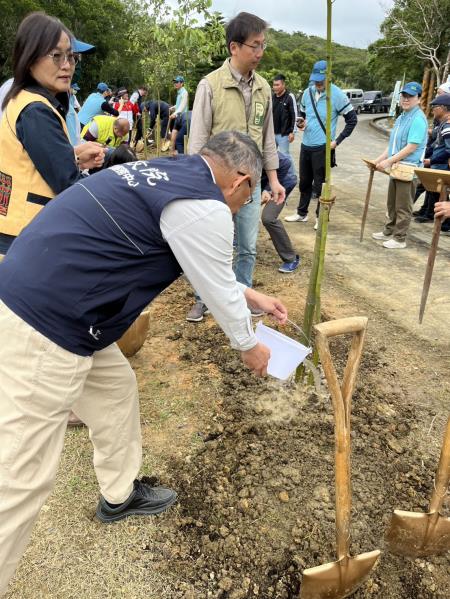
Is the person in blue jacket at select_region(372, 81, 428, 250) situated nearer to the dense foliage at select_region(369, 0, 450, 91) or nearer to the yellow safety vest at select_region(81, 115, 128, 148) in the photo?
the yellow safety vest at select_region(81, 115, 128, 148)

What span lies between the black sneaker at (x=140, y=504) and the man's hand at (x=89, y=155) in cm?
150

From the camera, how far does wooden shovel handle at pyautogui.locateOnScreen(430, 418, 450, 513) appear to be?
1.86m

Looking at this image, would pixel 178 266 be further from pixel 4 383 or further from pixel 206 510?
pixel 206 510

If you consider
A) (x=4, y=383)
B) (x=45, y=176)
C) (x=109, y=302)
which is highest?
(x=45, y=176)

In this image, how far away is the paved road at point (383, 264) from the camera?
4133mm

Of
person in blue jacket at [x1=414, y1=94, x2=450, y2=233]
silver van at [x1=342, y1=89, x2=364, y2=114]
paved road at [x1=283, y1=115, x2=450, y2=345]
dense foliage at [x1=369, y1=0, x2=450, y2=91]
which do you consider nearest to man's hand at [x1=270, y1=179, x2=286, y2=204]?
paved road at [x1=283, y1=115, x2=450, y2=345]

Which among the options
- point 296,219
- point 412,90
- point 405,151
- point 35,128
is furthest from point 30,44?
point 296,219

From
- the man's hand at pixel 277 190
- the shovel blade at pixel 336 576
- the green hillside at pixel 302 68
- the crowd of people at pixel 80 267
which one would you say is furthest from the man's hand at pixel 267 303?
the green hillside at pixel 302 68

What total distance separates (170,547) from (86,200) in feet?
4.67

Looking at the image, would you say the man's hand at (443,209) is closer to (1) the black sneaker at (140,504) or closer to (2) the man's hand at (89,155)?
(2) the man's hand at (89,155)

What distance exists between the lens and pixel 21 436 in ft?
4.77

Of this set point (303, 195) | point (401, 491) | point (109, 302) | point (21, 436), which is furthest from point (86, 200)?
point (303, 195)

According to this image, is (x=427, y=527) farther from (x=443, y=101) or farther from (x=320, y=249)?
(x=443, y=101)

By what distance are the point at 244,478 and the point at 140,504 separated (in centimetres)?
49
